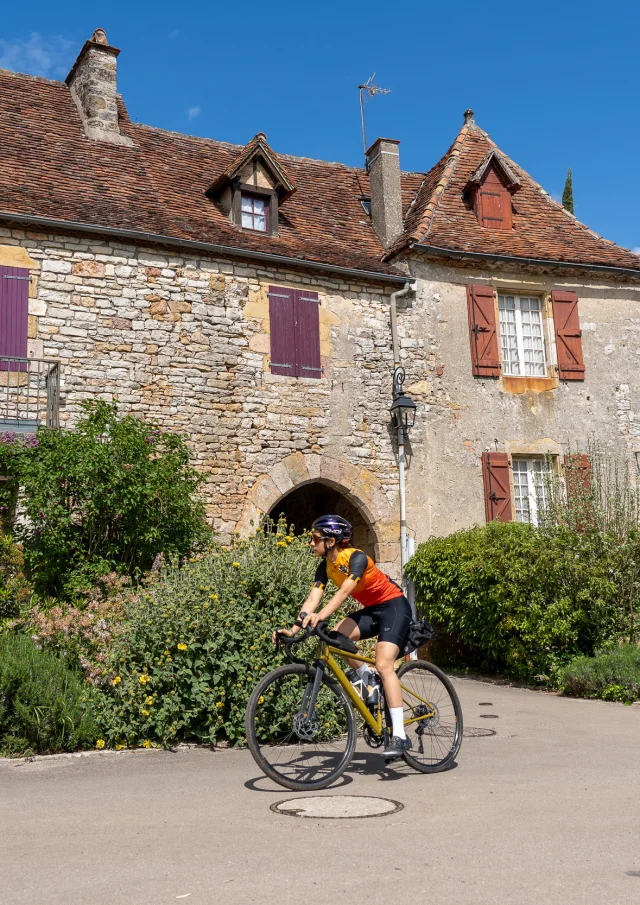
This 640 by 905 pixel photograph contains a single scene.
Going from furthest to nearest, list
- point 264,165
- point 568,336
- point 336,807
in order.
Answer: point 568,336, point 264,165, point 336,807

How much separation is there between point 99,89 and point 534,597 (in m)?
10.3

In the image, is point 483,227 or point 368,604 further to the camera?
point 483,227

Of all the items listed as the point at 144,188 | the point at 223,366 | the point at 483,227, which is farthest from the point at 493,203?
the point at 223,366

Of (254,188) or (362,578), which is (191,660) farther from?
(254,188)

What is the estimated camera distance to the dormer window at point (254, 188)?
1327 centimetres

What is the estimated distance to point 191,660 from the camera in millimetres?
6367

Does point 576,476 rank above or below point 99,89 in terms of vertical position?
below

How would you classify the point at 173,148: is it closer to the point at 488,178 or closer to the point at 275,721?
the point at 488,178

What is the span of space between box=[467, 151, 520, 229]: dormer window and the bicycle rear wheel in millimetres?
10766

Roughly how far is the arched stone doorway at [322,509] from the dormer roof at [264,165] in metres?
4.65

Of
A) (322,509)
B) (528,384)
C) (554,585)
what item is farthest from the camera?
(322,509)

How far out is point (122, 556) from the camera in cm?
978

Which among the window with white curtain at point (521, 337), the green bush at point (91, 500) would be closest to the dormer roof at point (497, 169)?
the window with white curtain at point (521, 337)

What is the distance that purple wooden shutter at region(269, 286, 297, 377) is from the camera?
12.4m
